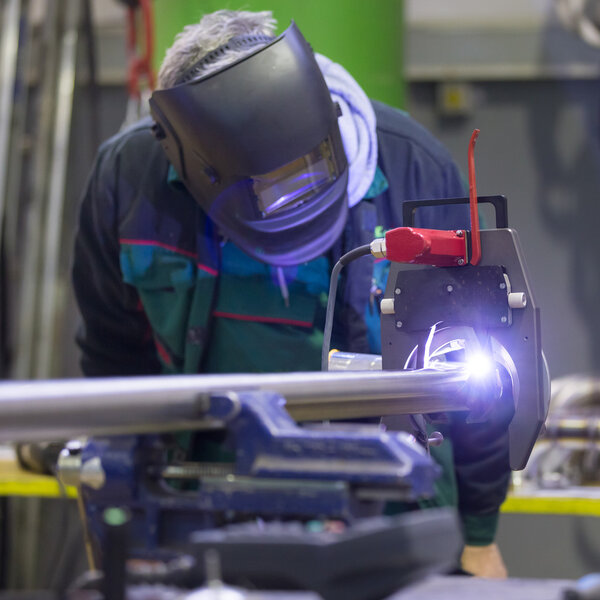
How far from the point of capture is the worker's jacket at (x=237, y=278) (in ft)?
3.67

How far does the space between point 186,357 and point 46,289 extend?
186 cm

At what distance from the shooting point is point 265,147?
1.01 metres

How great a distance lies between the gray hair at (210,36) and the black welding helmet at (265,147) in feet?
0.06

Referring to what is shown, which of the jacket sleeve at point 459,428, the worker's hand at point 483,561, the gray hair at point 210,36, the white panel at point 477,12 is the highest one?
the white panel at point 477,12

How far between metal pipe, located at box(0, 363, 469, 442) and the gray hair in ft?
1.92

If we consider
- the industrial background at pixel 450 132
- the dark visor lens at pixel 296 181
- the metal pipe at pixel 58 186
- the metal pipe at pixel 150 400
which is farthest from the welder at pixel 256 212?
the metal pipe at pixel 58 186

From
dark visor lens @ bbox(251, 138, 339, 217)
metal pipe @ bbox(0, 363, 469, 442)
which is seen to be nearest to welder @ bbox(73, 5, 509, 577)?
Answer: dark visor lens @ bbox(251, 138, 339, 217)

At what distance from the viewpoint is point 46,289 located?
2984 mm

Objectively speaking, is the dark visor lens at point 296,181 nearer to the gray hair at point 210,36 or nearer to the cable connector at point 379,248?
the gray hair at point 210,36

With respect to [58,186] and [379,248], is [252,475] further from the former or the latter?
[58,186]

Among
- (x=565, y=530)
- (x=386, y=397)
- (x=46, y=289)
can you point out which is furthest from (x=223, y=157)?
(x=46, y=289)

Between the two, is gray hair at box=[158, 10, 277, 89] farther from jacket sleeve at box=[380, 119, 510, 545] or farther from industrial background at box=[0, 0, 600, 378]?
industrial background at box=[0, 0, 600, 378]

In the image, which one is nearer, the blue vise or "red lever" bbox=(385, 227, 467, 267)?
the blue vise

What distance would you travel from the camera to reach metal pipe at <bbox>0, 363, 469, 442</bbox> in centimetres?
45
